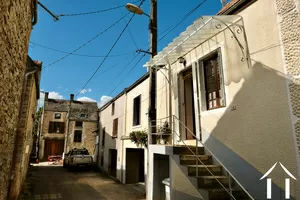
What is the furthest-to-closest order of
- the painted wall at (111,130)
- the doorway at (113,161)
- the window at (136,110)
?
1. the doorway at (113,161)
2. the painted wall at (111,130)
3. the window at (136,110)

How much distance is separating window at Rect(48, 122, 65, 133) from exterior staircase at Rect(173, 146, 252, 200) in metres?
28.9

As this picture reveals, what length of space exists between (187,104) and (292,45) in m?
3.85

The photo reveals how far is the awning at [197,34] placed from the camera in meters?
4.83

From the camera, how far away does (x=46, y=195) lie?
8.76 metres

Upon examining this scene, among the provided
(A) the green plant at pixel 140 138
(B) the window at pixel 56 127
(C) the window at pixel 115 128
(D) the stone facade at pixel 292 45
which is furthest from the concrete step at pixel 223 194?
(B) the window at pixel 56 127

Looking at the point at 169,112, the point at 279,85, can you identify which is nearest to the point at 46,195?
the point at 169,112

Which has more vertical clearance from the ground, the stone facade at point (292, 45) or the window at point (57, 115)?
the window at point (57, 115)

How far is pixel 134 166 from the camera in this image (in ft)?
38.9

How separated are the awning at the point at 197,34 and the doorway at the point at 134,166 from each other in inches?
261

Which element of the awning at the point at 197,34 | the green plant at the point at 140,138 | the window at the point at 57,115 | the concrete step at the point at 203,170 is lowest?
the concrete step at the point at 203,170

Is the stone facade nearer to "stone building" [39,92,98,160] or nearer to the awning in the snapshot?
the awning

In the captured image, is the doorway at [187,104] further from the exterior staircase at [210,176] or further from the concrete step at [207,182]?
the concrete step at [207,182]

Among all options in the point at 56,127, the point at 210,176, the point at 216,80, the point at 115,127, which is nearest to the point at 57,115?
the point at 56,127

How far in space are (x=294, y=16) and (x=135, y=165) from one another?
1051 cm
